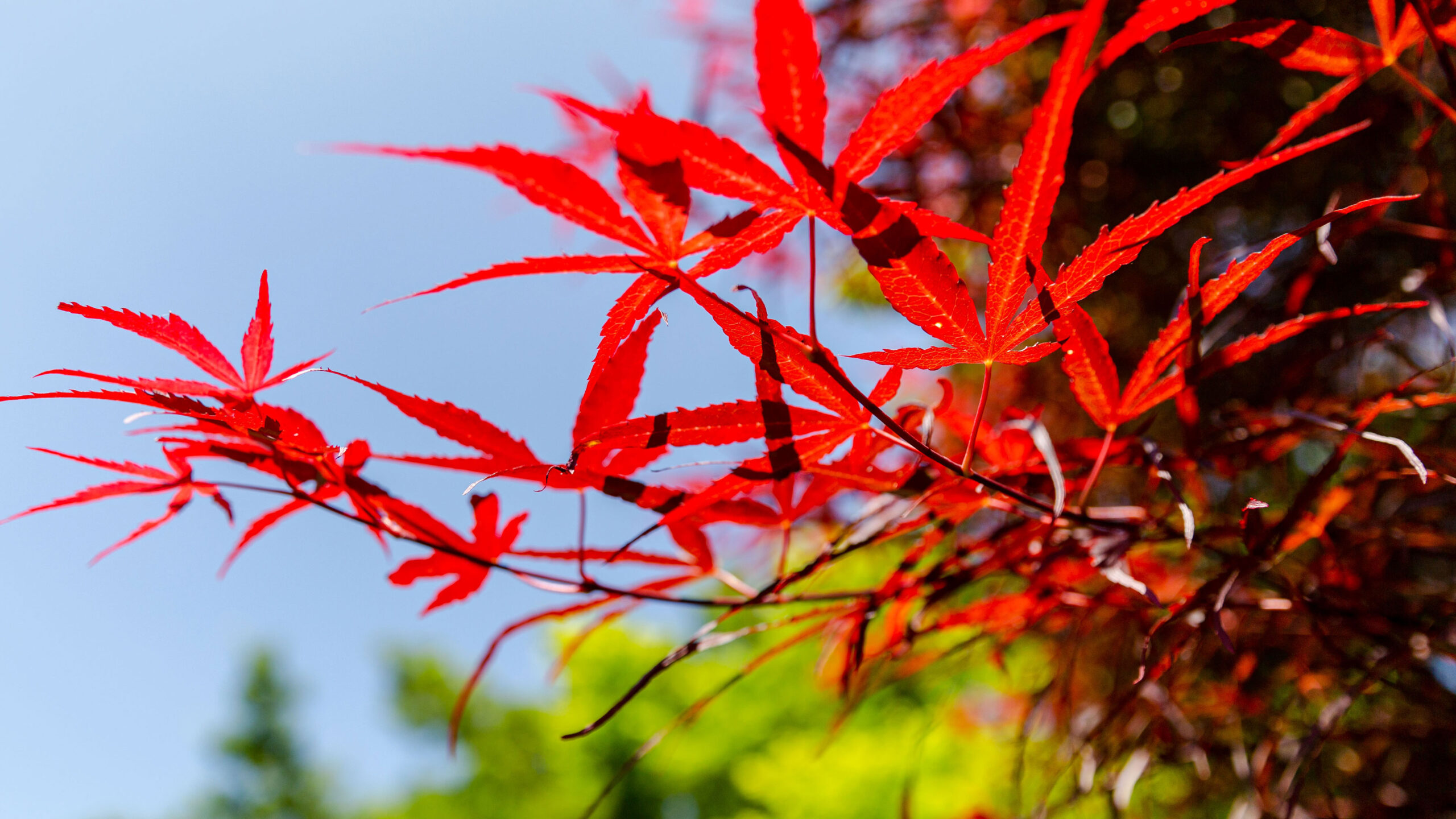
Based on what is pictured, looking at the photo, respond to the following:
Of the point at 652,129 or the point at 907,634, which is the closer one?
the point at 652,129

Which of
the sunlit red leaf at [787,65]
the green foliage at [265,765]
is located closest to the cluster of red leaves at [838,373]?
the sunlit red leaf at [787,65]

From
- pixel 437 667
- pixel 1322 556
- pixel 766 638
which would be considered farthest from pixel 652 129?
pixel 437 667

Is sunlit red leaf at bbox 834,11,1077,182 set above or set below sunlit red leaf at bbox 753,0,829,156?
below

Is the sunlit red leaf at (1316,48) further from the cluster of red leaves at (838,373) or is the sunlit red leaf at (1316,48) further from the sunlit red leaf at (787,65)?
the sunlit red leaf at (787,65)

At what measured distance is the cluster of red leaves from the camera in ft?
0.89

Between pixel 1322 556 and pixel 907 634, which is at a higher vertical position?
pixel 907 634

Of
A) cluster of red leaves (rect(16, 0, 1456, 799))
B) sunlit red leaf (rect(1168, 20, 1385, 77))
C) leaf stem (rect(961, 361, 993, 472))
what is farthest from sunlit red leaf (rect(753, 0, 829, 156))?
sunlit red leaf (rect(1168, 20, 1385, 77))

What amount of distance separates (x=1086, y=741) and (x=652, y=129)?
1.92 ft

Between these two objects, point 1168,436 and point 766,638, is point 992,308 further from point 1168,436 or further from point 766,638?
point 766,638

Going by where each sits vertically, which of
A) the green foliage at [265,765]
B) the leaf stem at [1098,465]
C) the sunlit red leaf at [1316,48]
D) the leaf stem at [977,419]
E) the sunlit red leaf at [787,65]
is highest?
the sunlit red leaf at [787,65]

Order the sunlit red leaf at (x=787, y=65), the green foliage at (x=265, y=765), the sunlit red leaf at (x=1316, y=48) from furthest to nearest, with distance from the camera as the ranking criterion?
the green foliage at (x=265, y=765)
the sunlit red leaf at (x=1316, y=48)
the sunlit red leaf at (x=787, y=65)

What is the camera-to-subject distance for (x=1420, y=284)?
62 cm

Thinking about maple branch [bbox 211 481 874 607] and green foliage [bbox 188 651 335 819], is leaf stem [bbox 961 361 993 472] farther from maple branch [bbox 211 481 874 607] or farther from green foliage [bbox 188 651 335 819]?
green foliage [bbox 188 651 335 819]

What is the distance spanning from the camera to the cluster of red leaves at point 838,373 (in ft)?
0.89
